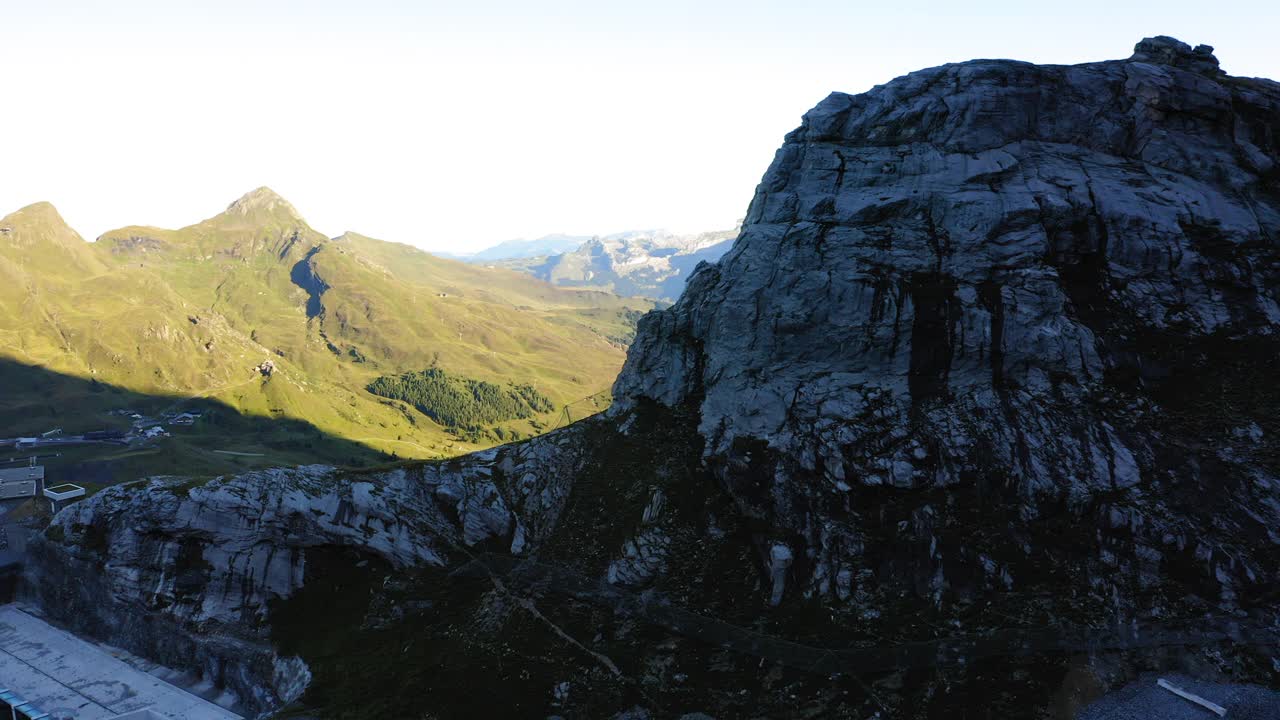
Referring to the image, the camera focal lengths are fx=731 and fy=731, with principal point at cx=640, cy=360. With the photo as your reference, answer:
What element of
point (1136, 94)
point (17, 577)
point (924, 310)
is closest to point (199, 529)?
point (17, 577)

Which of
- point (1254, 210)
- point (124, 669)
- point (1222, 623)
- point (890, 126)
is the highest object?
point (890, 126)

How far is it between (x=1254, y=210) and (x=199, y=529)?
398 ft

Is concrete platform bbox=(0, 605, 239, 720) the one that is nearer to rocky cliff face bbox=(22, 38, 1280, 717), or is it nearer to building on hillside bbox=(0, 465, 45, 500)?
rocky cliff face bbox=(22, 38, 1280, 717)

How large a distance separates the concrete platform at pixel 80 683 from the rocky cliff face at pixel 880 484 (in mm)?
3379

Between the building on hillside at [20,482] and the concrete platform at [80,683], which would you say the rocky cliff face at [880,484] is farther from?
the building on hillside at [20,482]

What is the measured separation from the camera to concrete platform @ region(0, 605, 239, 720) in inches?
3027

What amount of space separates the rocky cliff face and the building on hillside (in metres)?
65.1

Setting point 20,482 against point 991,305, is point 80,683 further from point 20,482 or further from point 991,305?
point 991,305

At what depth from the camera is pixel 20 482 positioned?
5871 inches

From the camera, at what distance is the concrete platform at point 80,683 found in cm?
7688

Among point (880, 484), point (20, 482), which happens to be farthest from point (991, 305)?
point (20, 482)

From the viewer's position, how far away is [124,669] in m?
84.0

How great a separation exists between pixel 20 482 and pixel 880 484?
558ft

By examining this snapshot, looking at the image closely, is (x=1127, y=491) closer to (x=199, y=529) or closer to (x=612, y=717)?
(x=612, y=717)
